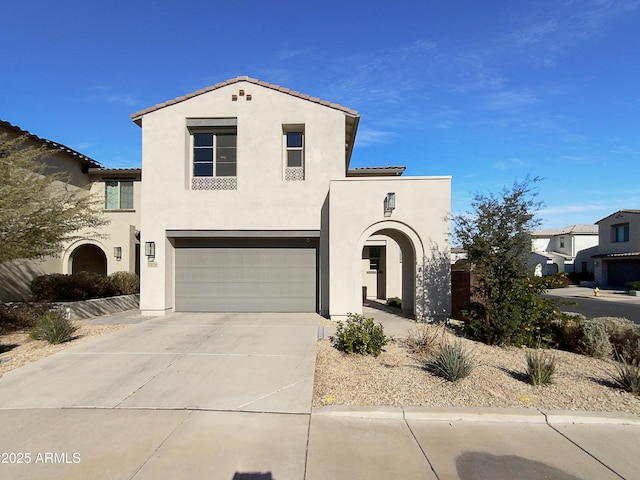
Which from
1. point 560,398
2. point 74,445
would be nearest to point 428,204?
point 560,398

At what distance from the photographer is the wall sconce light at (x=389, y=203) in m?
10.6

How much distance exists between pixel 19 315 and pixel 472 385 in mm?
11754

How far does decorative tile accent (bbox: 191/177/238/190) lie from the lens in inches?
483

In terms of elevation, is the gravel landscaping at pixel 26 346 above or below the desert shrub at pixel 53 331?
below

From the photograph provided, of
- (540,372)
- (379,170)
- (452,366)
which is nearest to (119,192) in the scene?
(379,170)

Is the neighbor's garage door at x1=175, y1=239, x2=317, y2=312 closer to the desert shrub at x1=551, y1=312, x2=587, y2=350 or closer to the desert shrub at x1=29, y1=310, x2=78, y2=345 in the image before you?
the desert shrub at x1=29, y1=310, x2=78, y2=345

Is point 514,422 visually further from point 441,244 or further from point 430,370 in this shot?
point 441,244

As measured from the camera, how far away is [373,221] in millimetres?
10852

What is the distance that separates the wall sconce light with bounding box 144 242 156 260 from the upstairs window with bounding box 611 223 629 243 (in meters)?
39.9

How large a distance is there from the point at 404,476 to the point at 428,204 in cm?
845

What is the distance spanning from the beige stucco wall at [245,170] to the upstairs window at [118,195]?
16.9ft

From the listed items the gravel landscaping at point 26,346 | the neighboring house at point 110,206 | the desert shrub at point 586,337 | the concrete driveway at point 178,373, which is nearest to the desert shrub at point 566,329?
the desert shrub at point 586,337

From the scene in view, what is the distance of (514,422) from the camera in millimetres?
4395

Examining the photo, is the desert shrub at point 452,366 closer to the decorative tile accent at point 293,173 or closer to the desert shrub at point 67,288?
the decorative tile accent at point 293,173
